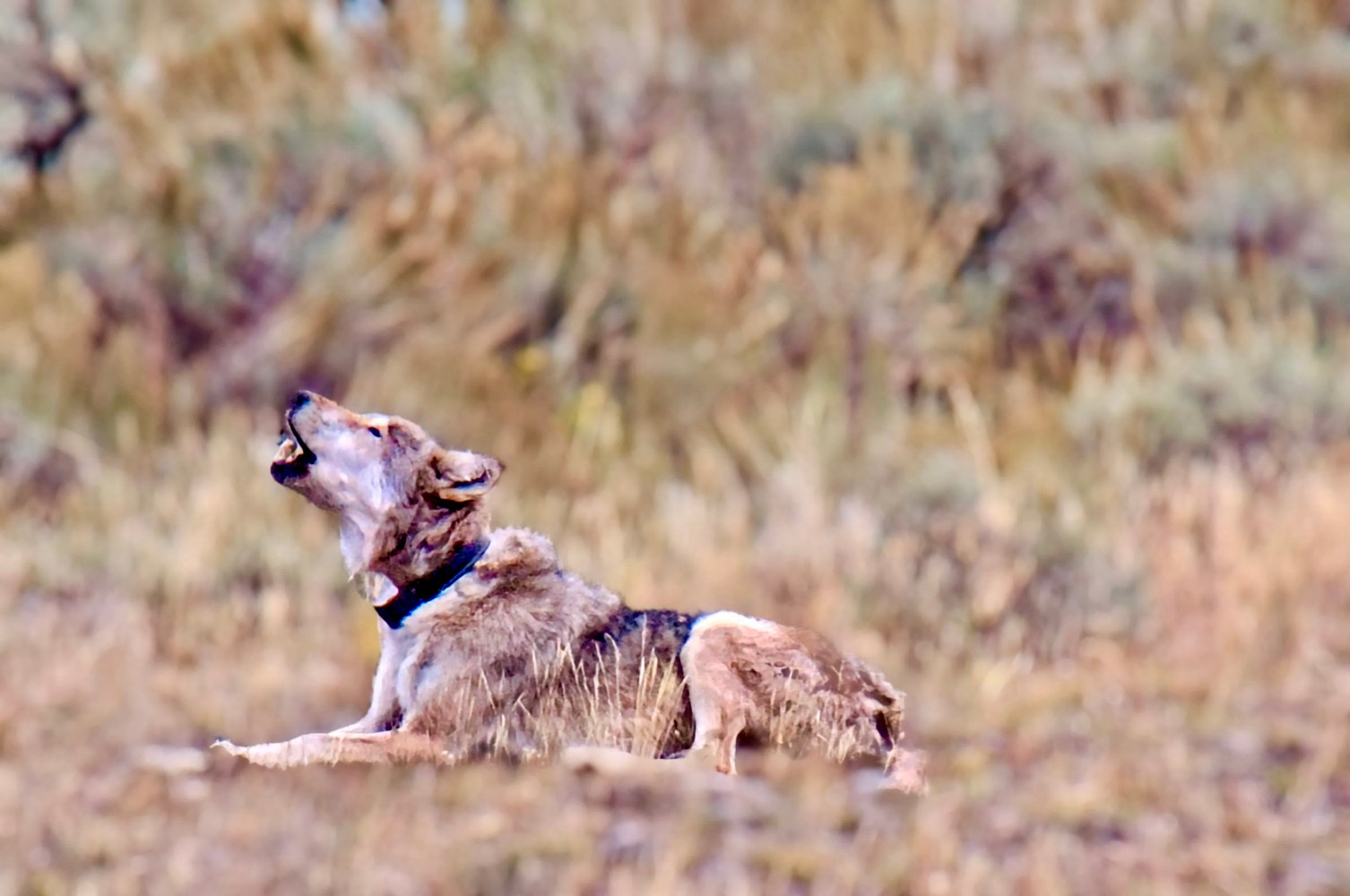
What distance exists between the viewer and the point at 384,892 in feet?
13.9

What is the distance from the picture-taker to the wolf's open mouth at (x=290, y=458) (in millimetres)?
1697

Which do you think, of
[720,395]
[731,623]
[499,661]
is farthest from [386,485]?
[720,395]

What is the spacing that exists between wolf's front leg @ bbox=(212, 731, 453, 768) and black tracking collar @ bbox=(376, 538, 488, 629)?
12 cm

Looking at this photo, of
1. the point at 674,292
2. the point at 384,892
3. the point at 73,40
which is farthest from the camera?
the point at 73,40

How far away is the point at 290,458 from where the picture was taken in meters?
1.74

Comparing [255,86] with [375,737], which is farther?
[255,86]

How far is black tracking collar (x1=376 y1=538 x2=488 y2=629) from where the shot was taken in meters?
1.81

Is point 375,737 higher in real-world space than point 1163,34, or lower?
lower

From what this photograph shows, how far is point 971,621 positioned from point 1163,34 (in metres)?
6.50

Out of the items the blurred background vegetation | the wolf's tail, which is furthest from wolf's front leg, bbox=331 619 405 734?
the blurred background vegetation

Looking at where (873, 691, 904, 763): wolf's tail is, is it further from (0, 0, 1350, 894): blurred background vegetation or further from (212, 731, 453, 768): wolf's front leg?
(0, 0, 1350, 894): blurred background vegetation

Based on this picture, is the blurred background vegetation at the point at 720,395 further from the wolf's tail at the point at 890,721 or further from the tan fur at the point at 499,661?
the wolf's tail at the point at 890,721

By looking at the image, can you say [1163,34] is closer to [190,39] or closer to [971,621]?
[190,39]

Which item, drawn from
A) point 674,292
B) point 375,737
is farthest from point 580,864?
point 674,292
